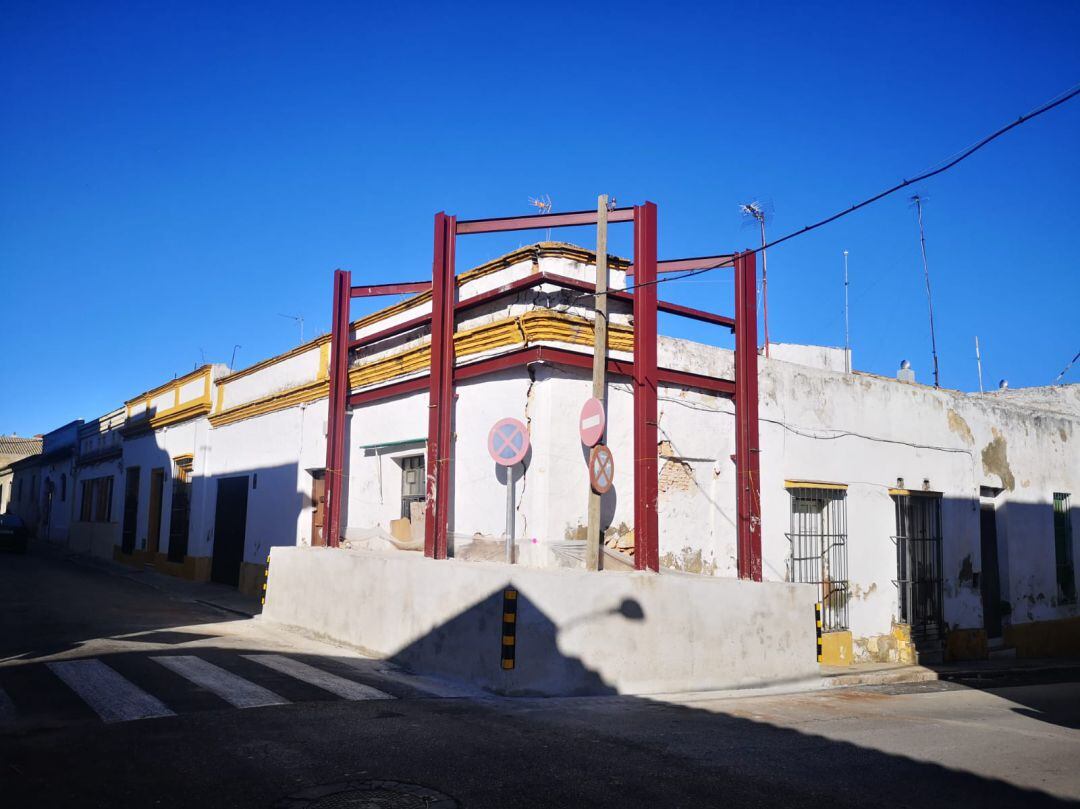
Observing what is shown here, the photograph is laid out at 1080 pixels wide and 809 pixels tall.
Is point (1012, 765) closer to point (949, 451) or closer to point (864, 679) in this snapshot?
point (864, 679)

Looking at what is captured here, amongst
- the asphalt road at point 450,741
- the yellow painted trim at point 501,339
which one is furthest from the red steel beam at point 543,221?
the asphalt road at point 450,741

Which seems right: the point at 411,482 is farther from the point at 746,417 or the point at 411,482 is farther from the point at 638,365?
the point at 746,417

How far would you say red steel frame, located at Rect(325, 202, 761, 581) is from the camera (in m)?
10.4

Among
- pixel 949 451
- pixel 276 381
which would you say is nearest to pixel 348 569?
pixel 276 381

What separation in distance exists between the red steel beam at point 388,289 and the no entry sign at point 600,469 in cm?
486

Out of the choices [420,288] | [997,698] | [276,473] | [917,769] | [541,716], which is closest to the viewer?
[917,769]

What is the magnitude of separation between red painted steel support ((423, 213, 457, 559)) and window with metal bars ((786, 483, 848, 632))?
5.55m

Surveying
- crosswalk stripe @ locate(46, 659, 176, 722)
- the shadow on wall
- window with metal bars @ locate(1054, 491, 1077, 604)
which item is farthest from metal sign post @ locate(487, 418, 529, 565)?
window with metal bars @ locate(1054, 491, 1077, 604)

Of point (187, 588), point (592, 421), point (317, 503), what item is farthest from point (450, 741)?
point (187, 588)

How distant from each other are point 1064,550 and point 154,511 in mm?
23626

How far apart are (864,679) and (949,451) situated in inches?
238

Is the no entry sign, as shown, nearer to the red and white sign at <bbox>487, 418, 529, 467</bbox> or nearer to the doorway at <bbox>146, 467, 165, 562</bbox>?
the red and white sign at <bbox>487, 418, 529, 467</bbox>

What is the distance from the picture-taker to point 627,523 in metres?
11.0

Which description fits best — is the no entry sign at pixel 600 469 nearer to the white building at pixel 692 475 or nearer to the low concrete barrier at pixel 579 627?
the white building at pixel 692 475
